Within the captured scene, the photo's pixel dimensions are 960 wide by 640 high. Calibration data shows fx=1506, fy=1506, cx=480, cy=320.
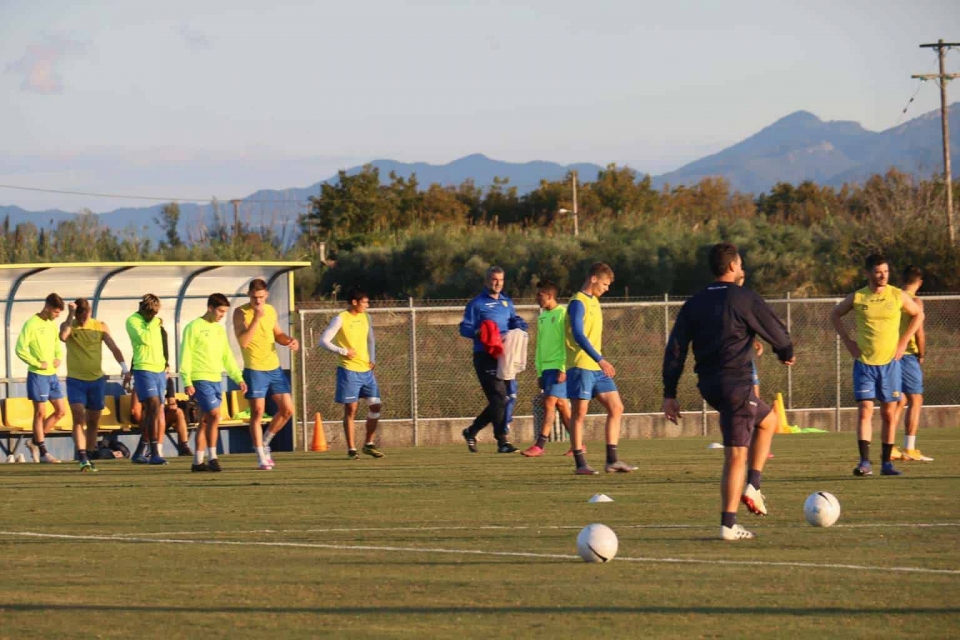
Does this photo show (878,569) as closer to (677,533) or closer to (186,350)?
(677,533)

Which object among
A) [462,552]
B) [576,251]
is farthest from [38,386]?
[576,251]

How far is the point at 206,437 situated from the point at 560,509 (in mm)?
6426

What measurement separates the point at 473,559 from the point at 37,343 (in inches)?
458

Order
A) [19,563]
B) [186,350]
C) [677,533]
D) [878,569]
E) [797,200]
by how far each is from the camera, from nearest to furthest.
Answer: [878,569] < [19,563] < [677,533] < [186,350] < [797,200]

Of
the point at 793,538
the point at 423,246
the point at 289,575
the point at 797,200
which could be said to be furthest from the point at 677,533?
the point at 797,200

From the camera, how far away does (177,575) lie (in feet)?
27.5

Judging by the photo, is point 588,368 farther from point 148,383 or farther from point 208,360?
point 148,383

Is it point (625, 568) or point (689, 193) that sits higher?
point (689, 193)

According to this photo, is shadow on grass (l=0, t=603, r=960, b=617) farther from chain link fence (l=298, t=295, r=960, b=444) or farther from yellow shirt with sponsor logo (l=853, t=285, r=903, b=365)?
chain link fence (l=298, t=295, r=960, b=444)

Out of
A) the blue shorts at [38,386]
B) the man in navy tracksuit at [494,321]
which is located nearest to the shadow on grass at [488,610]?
the man in navy tracksuit at [494,321]

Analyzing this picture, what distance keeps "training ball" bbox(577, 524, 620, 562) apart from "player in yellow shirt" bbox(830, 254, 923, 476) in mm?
6235

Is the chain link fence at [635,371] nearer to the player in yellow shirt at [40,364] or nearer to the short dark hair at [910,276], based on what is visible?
the player in yellow shirt at [40,364]

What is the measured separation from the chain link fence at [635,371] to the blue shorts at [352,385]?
7901mm

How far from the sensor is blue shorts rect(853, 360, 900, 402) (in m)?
14.2
